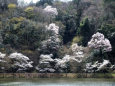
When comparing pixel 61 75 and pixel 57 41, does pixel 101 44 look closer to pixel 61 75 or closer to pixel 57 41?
pixel 57 41

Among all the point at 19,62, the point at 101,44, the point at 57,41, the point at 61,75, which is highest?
the point at 57,41

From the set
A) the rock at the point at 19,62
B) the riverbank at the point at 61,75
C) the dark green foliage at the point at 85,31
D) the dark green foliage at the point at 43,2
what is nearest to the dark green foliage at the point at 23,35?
the rock at the point at 19,62

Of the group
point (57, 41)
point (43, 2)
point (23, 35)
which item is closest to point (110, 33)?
point (57, 41)

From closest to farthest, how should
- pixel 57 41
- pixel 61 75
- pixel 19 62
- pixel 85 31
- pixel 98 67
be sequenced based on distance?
pixel 61 75
pixel 98 67
pixel 19 62
pixel 57 41
pixel 85 31

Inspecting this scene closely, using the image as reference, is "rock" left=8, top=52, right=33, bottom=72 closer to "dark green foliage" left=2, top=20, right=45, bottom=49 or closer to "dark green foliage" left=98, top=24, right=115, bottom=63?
"dark green foliage" left=2, top=20, right=45, bottom=49

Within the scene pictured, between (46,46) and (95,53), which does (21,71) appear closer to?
(46,46)

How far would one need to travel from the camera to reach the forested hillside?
37.7 m

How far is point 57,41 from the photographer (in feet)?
139

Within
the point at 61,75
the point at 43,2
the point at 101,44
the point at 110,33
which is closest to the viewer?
the point at 61,75

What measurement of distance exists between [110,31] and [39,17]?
50.2ft

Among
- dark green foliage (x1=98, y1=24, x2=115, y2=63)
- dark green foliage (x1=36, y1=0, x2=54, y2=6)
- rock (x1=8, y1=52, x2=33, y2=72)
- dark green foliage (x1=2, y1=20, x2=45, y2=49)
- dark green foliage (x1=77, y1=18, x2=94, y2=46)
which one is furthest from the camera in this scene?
dark green foliage (x1=36, y1=0, x2=54, y2=6)

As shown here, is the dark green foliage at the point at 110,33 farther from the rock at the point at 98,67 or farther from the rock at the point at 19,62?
the rock at the point at 19,62

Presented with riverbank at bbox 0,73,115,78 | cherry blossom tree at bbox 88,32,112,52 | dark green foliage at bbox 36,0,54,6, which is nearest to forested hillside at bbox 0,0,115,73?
cherry blossom tree at bbox 88,32,112,52

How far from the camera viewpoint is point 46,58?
38688mm
